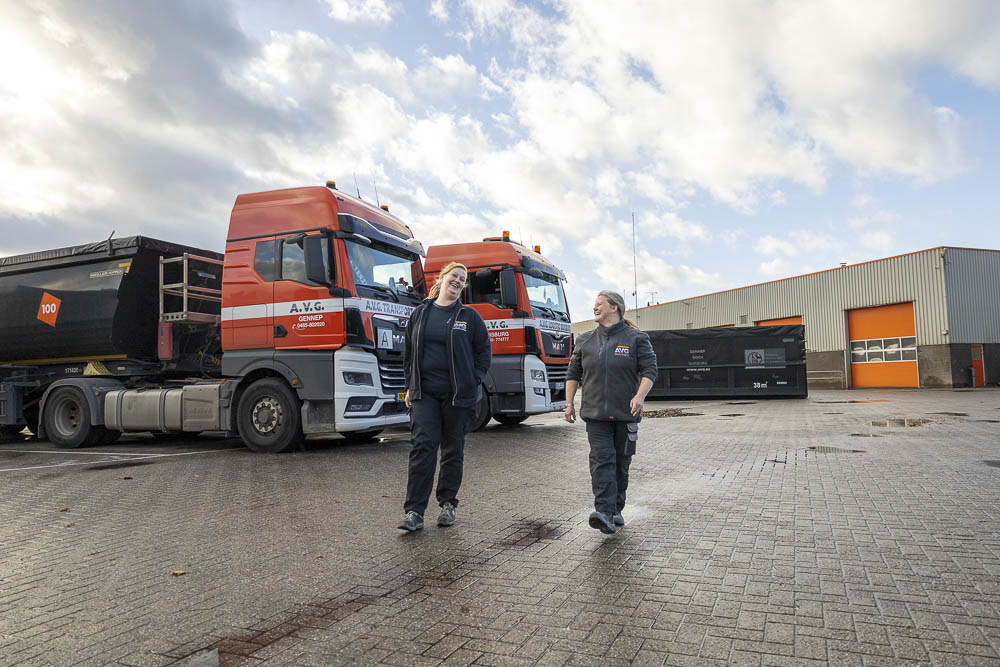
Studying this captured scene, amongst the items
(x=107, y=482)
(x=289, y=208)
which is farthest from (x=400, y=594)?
(x=289, y=208)

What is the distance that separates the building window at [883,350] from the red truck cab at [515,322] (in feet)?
78.4

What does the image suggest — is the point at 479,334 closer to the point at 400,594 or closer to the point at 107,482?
the point at 400,594

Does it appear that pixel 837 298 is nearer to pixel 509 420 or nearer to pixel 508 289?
pixel 509 420

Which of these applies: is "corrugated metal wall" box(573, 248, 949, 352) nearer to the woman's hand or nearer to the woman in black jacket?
the woman's hand

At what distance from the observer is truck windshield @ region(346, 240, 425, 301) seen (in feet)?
29.6

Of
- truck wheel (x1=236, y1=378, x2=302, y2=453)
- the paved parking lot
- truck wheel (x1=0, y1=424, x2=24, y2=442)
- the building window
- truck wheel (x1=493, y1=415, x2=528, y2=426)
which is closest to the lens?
the paved parking lot

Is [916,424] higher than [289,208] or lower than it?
lower

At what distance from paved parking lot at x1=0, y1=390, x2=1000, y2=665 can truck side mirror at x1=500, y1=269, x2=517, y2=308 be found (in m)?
4.79

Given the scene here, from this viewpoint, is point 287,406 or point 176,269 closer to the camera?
point 287,406

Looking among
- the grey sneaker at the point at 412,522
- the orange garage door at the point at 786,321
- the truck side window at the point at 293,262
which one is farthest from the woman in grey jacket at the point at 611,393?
the orange garage door at the point at 786,321

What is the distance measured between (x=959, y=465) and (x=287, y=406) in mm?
8143

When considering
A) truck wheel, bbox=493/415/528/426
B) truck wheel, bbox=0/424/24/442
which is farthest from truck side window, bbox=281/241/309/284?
truck wheel, bbox=0/424/24/442

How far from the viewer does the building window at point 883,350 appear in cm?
2952

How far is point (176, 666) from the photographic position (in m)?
2.54
